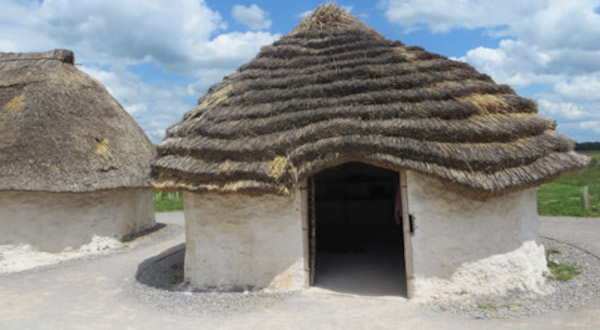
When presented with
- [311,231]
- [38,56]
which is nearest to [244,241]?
[311,231]

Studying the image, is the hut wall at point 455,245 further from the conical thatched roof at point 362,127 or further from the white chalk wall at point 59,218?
the white chalk wall at point 59,218

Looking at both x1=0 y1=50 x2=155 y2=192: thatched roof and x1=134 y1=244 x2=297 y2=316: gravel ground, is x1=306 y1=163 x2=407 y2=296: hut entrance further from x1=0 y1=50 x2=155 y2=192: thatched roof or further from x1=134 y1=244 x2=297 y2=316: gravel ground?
x1=0 y1=50 x2=155 y2=192: thatched roof

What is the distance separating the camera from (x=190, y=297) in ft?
26.8

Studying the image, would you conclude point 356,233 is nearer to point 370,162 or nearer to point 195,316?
point 370,162

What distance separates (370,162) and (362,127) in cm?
61

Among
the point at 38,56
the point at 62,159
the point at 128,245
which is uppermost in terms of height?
the point at 38,56

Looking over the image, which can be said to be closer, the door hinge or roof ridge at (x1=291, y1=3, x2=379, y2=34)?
the door hinge

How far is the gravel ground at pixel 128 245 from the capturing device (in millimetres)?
11250

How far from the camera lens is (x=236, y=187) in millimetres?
7742

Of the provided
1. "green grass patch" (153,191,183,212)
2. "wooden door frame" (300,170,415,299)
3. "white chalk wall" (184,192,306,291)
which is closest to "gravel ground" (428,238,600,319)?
"wooden door frame" (300,170,415,299)

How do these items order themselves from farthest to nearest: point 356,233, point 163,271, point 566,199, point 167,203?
point 167,203 → point 566,199 → point 356,233 → point 163,271

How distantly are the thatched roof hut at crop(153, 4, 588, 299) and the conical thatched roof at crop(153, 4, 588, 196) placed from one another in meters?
0.02

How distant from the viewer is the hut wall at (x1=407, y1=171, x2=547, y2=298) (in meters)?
7.32

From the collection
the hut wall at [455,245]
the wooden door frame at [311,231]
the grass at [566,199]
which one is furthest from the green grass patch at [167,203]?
the grass at [566,199]
